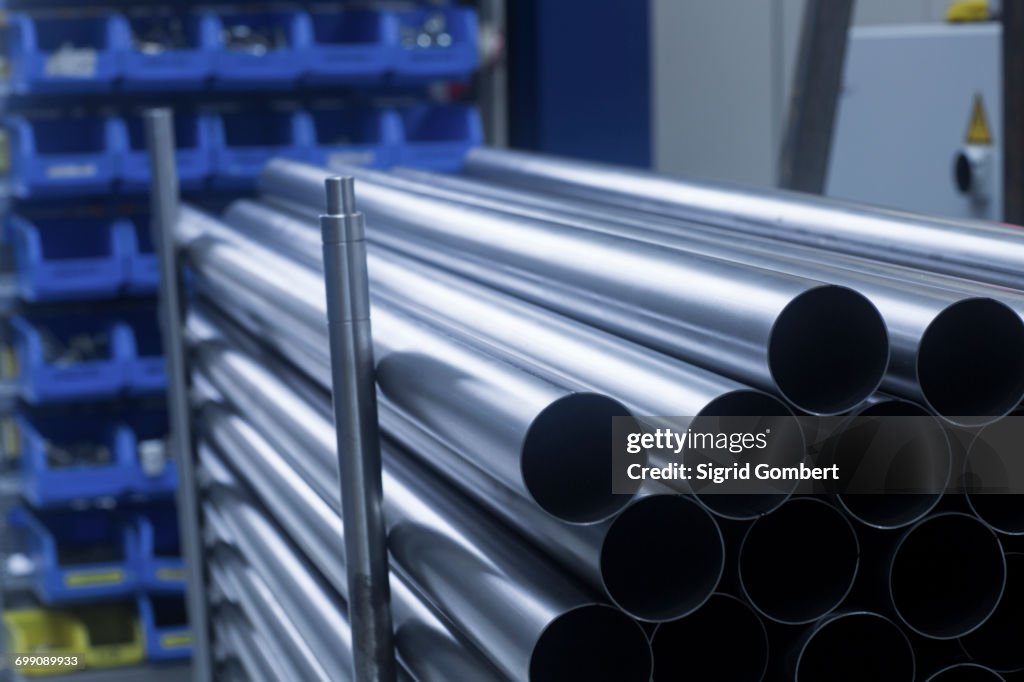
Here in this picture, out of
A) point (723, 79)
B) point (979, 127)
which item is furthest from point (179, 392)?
point (723, 79)

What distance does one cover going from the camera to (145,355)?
3129mm

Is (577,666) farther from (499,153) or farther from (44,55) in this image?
(44,55)

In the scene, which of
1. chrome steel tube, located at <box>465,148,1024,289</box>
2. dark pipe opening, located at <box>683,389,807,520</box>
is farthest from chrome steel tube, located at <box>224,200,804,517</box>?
chrome steel tube, located at <box>465,148,1024,289</box>

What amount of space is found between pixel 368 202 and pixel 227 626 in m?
0.63

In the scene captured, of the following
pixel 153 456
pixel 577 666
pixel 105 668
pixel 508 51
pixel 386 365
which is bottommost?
pixel 105 668

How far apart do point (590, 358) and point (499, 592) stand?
15 centimetres

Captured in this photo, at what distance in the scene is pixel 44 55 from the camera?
276 cm

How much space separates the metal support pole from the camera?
2096mm

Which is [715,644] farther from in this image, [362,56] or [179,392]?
[362,56]

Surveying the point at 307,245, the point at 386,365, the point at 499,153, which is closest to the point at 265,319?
the point at 307,245

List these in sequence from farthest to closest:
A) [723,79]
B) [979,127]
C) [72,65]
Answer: [723,79], [72,65], [979,127]

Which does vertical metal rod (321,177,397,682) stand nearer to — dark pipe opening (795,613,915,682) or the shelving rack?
dark pipe opening (795,613,915,682)

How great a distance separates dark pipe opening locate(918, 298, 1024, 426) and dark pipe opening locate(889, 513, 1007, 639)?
0.06m

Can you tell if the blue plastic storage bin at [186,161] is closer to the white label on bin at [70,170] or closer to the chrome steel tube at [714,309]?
the white label on bin at [70,170]
